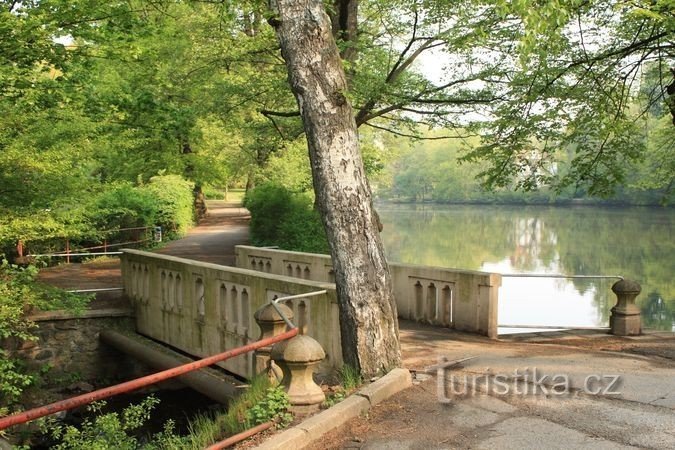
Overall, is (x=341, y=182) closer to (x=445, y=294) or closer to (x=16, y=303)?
(x=445, y=294)

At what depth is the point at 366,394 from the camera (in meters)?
5.80

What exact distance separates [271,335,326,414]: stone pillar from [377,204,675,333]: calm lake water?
1513 cm

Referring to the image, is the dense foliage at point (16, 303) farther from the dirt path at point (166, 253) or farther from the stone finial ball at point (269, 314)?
the stone finial ball at point (269, 314)

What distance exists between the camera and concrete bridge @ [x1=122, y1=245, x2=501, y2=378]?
7988mm

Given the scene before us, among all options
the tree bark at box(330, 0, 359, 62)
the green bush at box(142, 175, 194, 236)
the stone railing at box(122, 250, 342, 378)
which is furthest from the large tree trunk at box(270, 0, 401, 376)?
the green bush at box(142, 175, 194, 236)

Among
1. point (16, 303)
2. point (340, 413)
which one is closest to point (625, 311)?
point (340, 413)

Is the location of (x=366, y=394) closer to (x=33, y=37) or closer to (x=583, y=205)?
(x=33, y=37)

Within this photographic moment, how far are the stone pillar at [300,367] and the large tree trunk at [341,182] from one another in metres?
0.77

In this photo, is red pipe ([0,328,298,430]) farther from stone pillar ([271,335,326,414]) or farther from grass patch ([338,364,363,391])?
grass patch ([338,364,363,391])

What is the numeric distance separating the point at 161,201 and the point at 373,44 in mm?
12562

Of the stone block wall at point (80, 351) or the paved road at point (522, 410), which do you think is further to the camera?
the stone block wall at point (80, 351)

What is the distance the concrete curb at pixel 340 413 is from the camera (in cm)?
492

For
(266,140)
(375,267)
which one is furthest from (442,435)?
(266,140)
